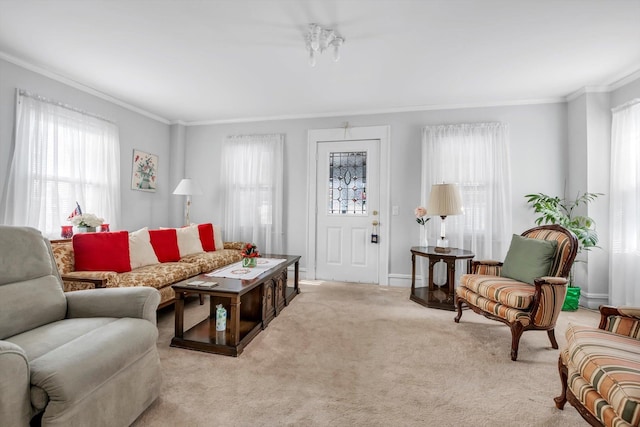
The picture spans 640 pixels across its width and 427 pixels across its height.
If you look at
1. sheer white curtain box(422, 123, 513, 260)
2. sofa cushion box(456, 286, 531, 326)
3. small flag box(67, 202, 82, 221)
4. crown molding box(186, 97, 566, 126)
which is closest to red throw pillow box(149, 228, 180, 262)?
small flag box(67, 202, 82, 221)

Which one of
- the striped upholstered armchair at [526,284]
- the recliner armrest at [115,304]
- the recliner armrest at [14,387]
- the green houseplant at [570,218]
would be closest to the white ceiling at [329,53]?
the green houseplant at [570,218]

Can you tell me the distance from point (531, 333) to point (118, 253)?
3908 mm

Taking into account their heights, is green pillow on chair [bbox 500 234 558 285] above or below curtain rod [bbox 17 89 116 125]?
below

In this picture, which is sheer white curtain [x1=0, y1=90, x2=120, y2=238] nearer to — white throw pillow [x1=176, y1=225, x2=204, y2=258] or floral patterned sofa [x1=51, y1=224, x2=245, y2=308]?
floral patterned sofa [x1=51, y1=224, x2=245, y2=308]

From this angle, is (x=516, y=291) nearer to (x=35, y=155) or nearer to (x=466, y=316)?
(x=466, y=316)

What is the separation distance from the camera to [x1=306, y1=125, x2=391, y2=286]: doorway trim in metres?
4.31

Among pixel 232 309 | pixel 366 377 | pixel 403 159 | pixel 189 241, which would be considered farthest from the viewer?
pixel 403 159

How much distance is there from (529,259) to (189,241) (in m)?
3.86

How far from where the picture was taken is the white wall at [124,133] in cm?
286

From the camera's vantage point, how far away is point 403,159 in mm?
4285

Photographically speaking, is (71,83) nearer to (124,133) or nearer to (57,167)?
(124,133)

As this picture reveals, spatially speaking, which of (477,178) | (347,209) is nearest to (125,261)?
(347,209)

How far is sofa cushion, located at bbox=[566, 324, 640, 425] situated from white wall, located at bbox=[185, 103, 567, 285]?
8.82 feet

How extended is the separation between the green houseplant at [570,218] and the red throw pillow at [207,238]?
169 inches
